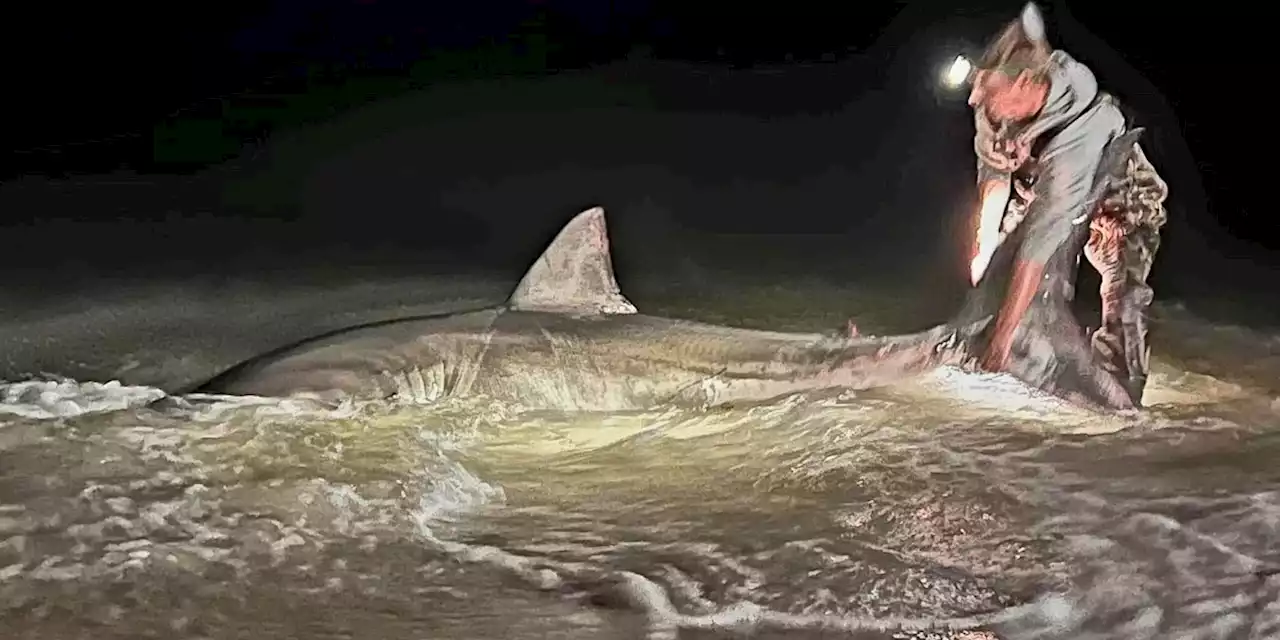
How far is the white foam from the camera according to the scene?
3656mm

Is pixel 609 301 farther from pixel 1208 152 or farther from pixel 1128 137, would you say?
pixel 1208 152

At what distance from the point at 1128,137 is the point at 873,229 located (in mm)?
3209

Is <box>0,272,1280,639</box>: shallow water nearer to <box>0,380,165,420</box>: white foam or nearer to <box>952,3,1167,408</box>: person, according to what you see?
<box>0,380,165,420</box>: white foam

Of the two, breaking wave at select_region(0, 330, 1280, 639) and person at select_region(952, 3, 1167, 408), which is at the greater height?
person at select_region(952, 3, 1167, 408)

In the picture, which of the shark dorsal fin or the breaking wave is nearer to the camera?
the breaking wave

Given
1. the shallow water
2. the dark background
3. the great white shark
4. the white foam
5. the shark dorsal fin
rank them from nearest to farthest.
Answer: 1. the shallow water
2. the white foam
3. the great white shark
4. the shark dorsal fin
5. the dark background

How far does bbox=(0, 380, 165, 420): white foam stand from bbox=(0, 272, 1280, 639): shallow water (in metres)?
0.02

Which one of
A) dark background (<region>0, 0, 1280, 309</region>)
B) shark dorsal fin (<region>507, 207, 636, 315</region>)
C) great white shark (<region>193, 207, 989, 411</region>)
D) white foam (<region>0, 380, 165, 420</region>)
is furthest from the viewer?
dark background (<region>0, 0, 1280, 309</region>)

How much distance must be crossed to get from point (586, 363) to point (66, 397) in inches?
65.8

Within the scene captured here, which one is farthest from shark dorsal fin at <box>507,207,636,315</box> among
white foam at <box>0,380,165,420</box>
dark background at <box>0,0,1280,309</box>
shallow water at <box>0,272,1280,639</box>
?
dark background at <box>0,0,1280,309</box>

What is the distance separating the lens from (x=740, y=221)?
6.91 metres

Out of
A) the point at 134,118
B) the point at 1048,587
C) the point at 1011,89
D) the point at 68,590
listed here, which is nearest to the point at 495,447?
the point at 68,590

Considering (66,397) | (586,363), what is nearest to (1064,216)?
(586,363)

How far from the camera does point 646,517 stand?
2.78 meters
